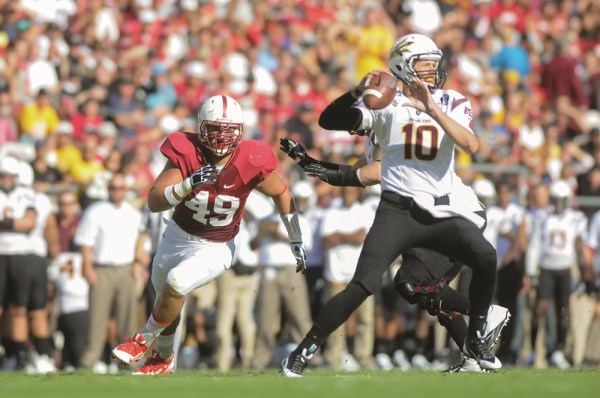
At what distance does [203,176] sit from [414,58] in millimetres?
1597

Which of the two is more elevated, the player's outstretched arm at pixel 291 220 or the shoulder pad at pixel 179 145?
the shoulder pad at pixel 179 145

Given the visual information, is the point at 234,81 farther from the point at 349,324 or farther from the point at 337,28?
the point at 349,324

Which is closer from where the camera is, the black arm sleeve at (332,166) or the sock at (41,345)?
the black arm sleeve at (332,166)

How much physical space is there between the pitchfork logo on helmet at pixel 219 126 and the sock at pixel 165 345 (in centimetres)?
145

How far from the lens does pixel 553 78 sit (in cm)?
1991

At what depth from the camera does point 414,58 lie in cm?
841

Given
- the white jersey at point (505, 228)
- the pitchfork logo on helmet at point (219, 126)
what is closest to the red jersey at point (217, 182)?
the pitchfork logo on helmet at point (219, 126)

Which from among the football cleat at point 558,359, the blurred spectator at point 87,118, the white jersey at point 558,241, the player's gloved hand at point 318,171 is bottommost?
the football cleat at point 558,359

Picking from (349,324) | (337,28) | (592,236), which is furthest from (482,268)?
(337,28)

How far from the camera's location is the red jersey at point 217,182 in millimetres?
8820

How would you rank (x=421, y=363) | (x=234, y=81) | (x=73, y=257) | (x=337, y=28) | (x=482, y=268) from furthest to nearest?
(x=337, y=28) → (x=234, y=81) → (x=421, y=363) → (x=73, y=257) → (x=482, y=268)

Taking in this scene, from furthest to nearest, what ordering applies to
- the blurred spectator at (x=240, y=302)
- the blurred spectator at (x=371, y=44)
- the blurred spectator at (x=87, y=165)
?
the blurred spectator at (x=371, y=44) → the blurred spectator at (x=87, y=165) → the blurred spectator at (x=240, y=302)

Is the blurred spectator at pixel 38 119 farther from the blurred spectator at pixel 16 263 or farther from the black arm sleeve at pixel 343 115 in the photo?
the black arm sleeve at pixel 343 115

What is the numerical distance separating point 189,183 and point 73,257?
528cm
